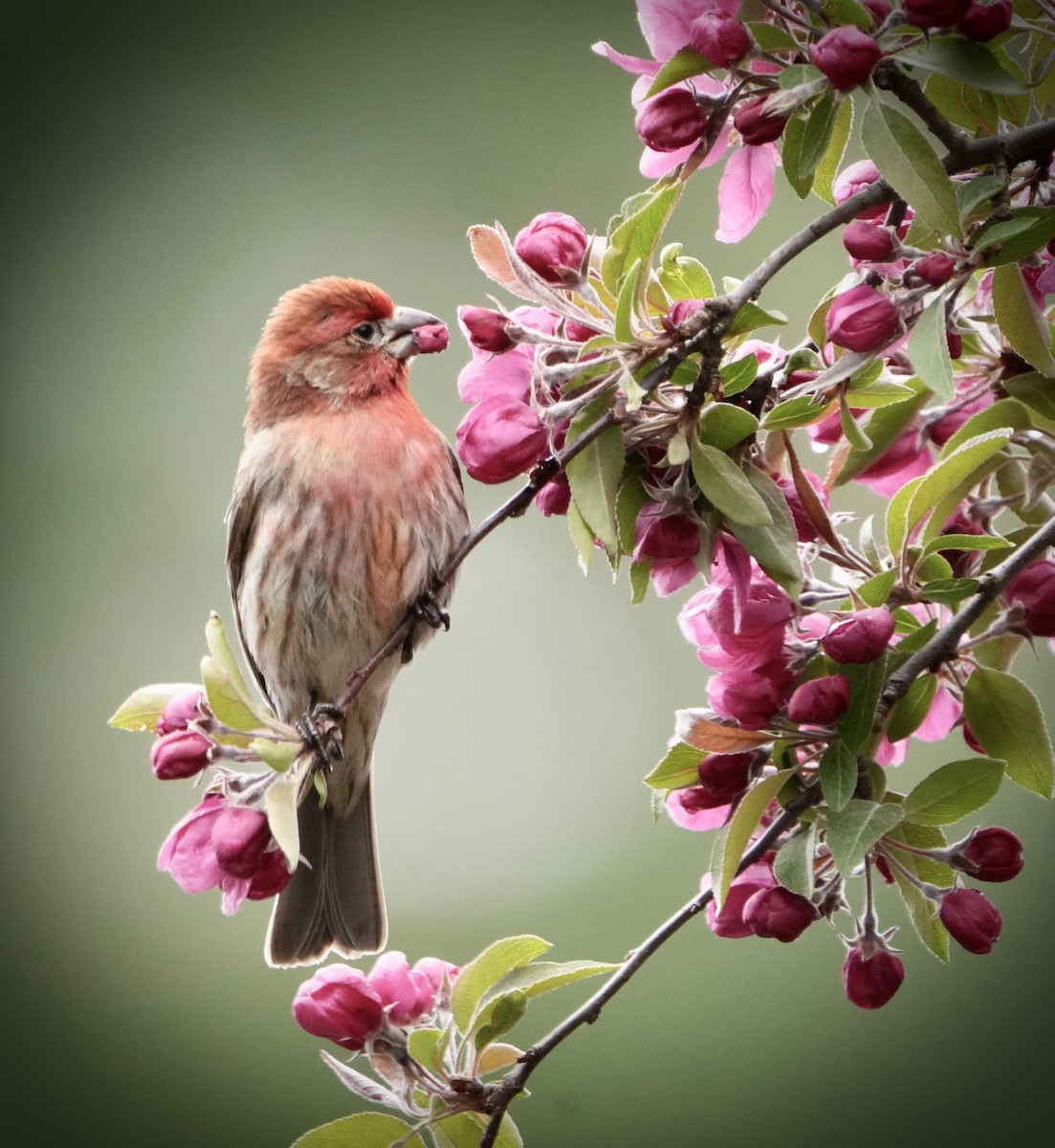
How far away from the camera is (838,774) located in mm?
1720

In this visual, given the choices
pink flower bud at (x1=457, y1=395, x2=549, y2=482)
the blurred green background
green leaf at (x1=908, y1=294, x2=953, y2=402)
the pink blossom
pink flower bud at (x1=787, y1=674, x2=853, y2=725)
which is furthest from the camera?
the blurred green background

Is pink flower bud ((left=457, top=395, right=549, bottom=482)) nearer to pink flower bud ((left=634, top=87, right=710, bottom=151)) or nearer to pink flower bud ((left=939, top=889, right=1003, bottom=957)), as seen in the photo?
pink flower bud ((left=634, top=87, right=710, bottom=151))

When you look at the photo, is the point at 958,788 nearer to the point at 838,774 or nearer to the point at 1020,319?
the point at 838,774

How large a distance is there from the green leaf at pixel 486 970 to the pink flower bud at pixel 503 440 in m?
0.64

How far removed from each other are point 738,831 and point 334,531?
214cm

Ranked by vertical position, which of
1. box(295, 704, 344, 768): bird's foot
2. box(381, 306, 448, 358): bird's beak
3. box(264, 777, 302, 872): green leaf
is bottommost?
box(264, 777, 302, 872): green leaf

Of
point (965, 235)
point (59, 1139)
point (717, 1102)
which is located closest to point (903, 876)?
point (965, 235)

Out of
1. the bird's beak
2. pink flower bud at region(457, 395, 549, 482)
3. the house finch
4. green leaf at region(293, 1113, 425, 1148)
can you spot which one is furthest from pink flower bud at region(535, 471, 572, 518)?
the bird's beak

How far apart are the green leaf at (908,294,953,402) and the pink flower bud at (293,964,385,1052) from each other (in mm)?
1105

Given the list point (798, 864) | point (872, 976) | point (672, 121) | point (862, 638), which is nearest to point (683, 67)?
point (672, 121)

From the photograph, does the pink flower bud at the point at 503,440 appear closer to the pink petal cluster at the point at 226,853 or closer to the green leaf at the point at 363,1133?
the pink petal cluster at the point at 226,853

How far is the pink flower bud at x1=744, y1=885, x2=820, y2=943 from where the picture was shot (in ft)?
5.91

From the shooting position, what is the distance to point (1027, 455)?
195 cm

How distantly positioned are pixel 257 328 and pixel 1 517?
222 cm
